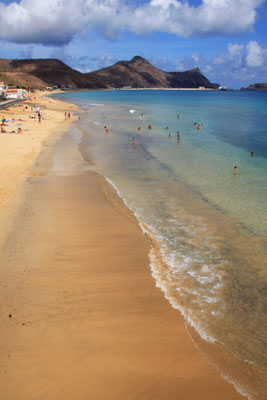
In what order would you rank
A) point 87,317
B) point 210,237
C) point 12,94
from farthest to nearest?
point 12,94 < point 210,237 < point 87,317

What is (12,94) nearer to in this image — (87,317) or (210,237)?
(210,237)

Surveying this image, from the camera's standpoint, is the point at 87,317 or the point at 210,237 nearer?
the point at 87,317

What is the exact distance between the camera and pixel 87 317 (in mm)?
8023

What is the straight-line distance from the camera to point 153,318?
320 inches

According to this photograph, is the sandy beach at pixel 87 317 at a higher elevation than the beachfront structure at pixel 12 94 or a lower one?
lower

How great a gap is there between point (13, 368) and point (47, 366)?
732 mm

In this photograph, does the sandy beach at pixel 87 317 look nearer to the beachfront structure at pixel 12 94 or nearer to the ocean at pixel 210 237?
the ocean at pixel 210 237

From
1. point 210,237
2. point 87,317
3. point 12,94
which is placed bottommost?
point 87,317

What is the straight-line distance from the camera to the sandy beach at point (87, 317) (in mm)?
6242

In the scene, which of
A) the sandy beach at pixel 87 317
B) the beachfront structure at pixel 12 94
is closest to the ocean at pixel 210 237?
the sandy beach at pixel 87 317

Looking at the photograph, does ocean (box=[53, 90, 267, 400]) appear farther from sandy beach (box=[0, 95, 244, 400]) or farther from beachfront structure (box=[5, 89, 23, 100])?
beachfront structure (box=[5, 89, 23, 100])

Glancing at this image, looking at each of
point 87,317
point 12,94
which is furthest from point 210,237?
point 12,94

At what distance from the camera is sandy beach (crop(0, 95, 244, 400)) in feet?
20.5

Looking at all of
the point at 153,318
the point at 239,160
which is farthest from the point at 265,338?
the point at 239,160
